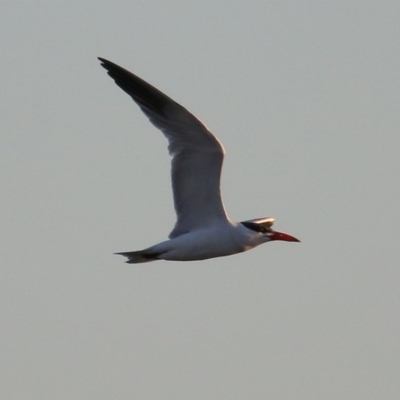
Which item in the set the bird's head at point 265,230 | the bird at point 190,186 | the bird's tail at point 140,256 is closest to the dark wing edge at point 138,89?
the bird at point 190,186

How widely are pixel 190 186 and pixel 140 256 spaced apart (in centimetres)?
136

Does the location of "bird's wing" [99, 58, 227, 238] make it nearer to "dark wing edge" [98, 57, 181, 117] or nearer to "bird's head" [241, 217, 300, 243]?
"dark wing edge" [98, 57, 181, 117]

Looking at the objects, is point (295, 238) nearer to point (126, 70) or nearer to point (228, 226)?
point (228, 226)

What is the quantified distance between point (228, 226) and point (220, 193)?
538 mm

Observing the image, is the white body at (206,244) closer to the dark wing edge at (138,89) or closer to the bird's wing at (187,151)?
the bird's wing at (187,151)

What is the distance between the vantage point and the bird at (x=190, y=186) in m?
33.8

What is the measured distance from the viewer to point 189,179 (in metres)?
34.2

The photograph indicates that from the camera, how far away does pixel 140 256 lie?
34344 mm

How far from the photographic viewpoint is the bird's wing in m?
33.8

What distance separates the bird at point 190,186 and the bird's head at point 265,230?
0.15 feet

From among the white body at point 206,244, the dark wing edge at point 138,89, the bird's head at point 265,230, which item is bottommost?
the white body at point 206,244

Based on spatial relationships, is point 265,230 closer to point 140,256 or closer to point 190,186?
point 190,186

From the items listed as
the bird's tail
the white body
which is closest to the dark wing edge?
the white body

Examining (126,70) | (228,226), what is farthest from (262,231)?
(126,70)
